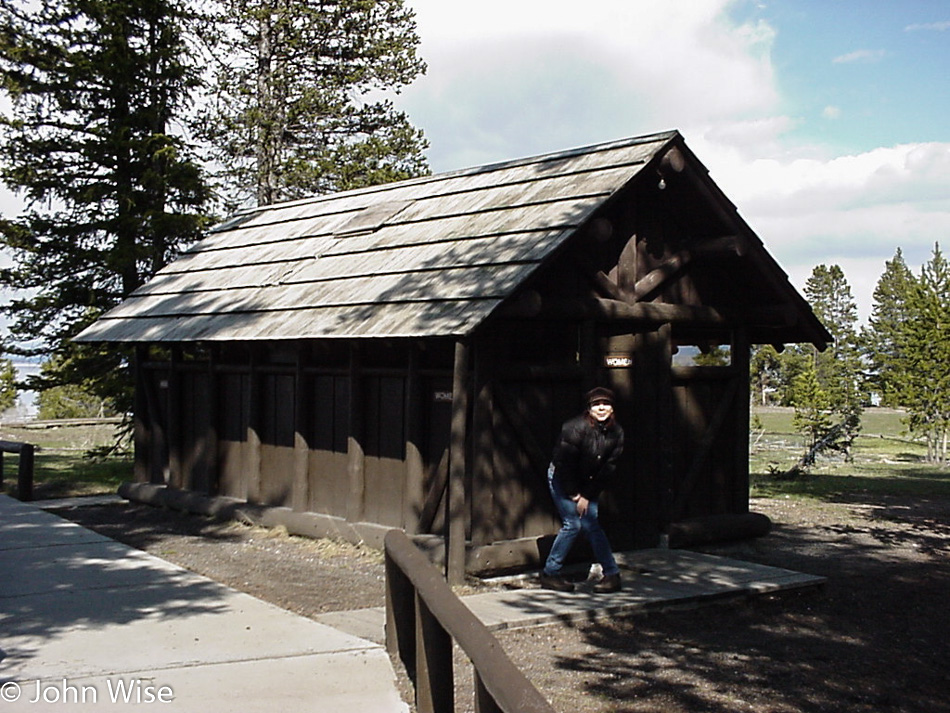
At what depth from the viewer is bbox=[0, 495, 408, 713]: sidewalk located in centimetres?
679

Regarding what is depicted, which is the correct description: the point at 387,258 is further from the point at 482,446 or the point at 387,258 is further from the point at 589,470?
the point at 589,470

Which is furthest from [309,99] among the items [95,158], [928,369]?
[928,369]

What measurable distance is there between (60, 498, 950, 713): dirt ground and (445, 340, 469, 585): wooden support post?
76 centimetres

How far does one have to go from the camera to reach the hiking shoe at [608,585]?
10.0 m

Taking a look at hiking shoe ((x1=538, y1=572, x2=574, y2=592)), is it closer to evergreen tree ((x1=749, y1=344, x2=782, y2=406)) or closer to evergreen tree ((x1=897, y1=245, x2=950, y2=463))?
evergreen tree ((x1=897, y1=245, x2=950, y2=463))

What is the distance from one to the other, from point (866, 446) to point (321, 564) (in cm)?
4646

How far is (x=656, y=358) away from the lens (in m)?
12.4

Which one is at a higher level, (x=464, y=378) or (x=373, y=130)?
(x=373, y=130)

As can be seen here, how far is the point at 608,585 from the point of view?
395 inches

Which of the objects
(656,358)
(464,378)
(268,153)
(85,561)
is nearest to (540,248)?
(464,378)

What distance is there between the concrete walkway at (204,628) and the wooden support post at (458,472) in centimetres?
58

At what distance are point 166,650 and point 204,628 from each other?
710mm

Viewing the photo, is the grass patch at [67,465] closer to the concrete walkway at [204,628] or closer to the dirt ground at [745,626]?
the dirt ground at [745,626]

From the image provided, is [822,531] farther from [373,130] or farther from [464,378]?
[373,130]
